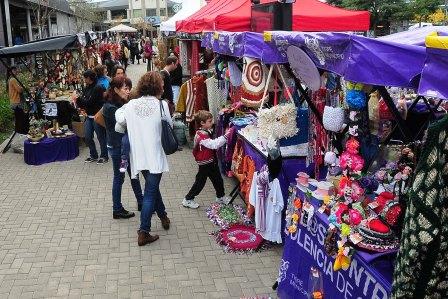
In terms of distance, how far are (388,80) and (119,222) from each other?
4170 millimetres

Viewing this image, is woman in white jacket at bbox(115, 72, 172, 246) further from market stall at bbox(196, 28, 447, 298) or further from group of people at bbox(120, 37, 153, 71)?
group of people at bbox(120, 37, 153, 71)

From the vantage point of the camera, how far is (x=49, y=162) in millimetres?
8438

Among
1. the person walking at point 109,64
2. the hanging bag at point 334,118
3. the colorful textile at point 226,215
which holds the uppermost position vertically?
the hanging bag at point 334,118

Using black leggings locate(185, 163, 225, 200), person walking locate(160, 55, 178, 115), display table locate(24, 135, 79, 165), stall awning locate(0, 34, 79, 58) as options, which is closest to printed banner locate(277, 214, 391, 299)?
black leggings locate(185, 163, 225, 200)

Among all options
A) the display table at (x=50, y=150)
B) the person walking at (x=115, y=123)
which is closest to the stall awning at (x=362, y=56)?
the person walking at (x=115, y=123)

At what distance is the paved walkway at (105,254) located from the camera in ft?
14.0

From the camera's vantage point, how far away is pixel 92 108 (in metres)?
8.14

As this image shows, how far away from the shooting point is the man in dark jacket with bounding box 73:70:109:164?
26.6ft

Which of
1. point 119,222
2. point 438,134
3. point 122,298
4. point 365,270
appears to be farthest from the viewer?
point 119,222

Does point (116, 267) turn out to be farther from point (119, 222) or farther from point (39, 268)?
point (119, 222)

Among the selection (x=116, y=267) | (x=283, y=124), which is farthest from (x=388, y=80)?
(x=116, y=267)

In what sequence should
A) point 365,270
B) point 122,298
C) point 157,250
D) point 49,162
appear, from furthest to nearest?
point 49,162, point 157,250, point 122,298, point 365,270

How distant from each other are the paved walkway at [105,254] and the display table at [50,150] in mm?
1314

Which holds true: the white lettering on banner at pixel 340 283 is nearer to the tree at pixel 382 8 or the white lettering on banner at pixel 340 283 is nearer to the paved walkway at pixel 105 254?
the paved walkway at pixel 105 254
